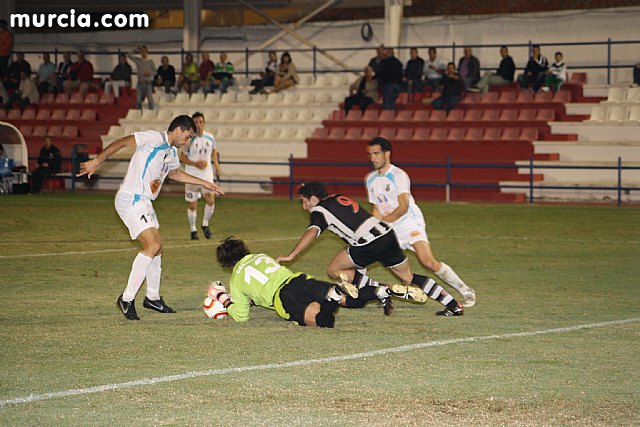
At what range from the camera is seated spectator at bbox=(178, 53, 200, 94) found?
34.2 meters

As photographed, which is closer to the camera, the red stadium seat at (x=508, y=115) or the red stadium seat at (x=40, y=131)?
the red stadium seat at (x=508, y=115)

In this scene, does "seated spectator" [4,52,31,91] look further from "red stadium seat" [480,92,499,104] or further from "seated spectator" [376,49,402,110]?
"red stadium seat" [480,92,499,104]

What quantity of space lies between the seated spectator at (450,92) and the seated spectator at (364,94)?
1959mm

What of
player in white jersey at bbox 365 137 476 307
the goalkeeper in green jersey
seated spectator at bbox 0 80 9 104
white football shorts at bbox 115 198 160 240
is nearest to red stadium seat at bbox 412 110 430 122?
seated spectator at bbox 0 80 9 104

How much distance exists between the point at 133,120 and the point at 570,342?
86.9 feet

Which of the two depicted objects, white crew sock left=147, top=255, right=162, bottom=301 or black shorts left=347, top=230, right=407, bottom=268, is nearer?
black shorts left=347, top=230, right=407, bottom=268

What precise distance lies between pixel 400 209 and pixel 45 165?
836 inches

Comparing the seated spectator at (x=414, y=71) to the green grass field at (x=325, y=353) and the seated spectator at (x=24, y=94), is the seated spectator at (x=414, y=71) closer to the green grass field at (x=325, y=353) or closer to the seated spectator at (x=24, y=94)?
the seated spectator at (x=24, y=94)

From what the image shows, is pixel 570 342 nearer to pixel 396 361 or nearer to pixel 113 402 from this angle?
pixel 396 361

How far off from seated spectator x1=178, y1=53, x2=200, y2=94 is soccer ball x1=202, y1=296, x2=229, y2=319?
25052 millimetres

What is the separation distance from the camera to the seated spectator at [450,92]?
29.5 m

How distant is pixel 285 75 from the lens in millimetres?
33188

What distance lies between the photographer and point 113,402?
6688 millimetres

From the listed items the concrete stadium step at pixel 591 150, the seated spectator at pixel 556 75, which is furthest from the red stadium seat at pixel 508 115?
the seated spectator at pixel 556 75
